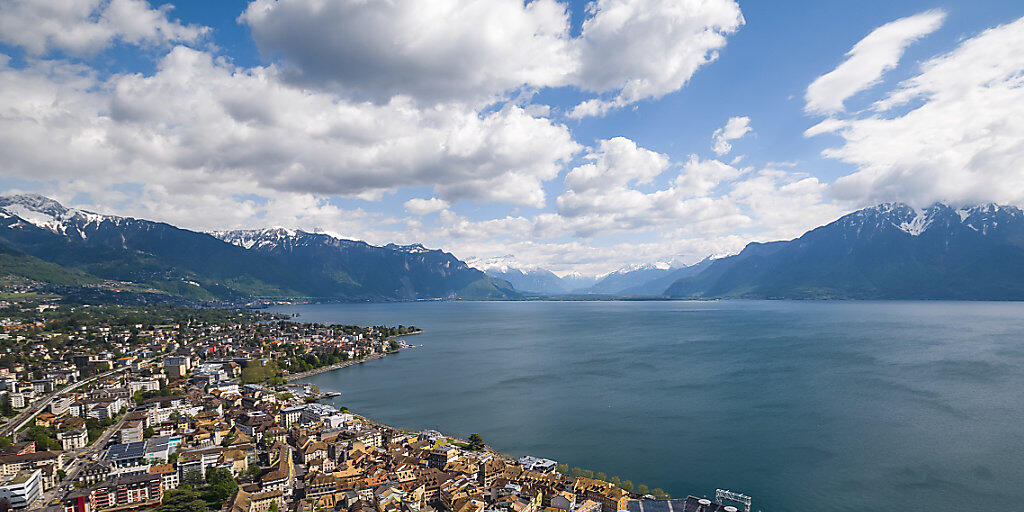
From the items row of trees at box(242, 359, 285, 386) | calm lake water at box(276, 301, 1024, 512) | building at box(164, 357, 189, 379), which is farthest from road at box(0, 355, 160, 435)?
calm lake water at box(276, 301, 1024, 512)

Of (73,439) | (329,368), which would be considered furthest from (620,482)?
(329,368)

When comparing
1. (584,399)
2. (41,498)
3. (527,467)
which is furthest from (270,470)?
(584,399)

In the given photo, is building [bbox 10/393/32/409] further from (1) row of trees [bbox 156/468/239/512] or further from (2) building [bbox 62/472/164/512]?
(1) row of trees [bbox 156/468/239/512]

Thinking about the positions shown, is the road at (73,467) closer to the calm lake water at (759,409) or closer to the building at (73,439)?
the building at (73,439)

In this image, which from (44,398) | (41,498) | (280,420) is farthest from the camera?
(44,398)

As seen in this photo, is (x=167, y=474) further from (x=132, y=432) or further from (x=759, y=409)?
(x=759, y=409)

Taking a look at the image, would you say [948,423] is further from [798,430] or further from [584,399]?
[584,399]
